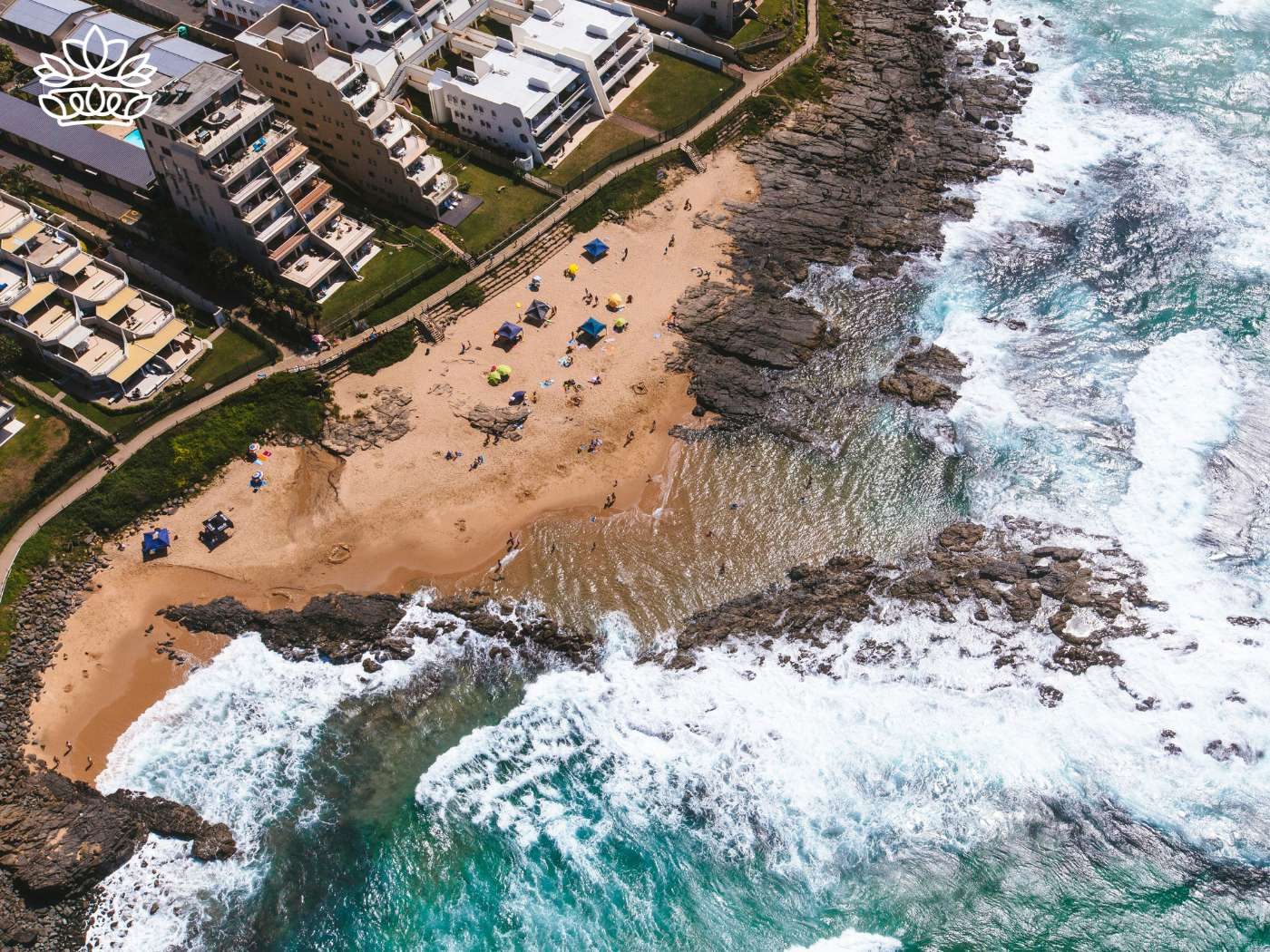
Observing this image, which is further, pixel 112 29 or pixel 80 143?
pixel 112 29

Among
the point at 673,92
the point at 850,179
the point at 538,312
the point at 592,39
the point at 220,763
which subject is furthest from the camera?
the point at 673,92

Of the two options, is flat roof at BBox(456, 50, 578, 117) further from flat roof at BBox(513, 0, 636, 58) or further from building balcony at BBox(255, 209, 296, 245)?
building balcony at BBox(255, 209, 296, 245)

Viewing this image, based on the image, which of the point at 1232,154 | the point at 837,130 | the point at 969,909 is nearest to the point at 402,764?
the point at 969,909

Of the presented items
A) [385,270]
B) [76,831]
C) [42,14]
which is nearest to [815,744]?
[76,831]

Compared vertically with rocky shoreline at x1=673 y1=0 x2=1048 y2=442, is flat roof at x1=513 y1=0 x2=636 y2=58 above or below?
above

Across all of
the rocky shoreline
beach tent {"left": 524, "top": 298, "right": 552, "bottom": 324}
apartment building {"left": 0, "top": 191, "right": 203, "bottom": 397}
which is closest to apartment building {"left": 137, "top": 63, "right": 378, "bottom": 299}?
apartment building {"left": 0, "top": 191, "right": 203, "bottom": 397}

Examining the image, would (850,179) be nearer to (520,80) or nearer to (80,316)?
(520,80)

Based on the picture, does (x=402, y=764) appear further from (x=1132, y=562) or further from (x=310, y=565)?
(x=1132, y=562)
